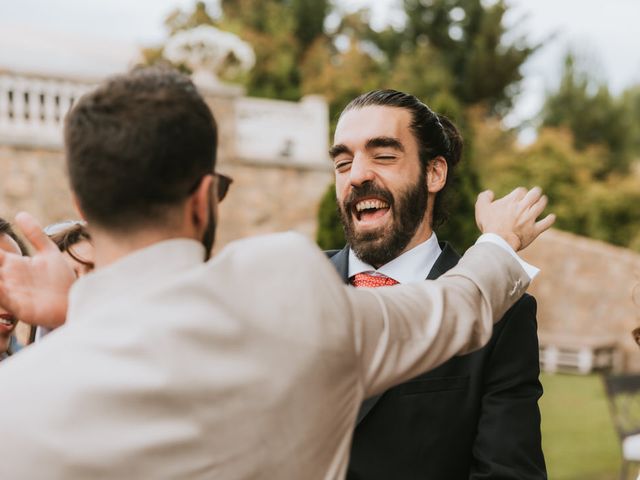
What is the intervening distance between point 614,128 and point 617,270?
1353 centimetres

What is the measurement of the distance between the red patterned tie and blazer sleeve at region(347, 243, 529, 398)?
77 cm

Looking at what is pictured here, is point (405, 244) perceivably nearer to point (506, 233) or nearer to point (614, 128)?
point (506, 233)

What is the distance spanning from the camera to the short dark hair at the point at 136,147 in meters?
1.31

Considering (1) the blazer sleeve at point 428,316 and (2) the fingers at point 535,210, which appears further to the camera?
(2) the fingers at point 535,210

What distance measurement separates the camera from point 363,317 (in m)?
1.37

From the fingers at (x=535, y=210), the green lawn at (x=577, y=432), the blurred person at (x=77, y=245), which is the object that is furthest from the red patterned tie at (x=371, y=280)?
the green lawn at (x=577, y=432)

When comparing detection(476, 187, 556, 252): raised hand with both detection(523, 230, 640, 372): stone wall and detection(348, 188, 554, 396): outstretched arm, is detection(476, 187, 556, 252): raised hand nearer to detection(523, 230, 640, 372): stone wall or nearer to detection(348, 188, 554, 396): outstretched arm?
detection(348, 188, 554, 396): outstretched arm

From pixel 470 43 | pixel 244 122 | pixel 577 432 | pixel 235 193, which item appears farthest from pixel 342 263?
pixel 470 43

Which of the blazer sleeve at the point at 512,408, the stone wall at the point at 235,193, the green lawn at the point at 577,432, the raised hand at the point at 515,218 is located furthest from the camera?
the stone wall at the point at 235,193

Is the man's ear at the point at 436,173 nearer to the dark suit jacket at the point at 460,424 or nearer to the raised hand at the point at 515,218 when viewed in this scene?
the dark suit jacket at the point at 460,424

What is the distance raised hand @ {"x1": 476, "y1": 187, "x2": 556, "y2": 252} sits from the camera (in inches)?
70.2

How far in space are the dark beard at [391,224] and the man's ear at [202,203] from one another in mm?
1041

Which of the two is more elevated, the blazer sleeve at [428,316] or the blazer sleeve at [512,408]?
the blazer sleeve at [428,316]

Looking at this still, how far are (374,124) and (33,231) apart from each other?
1.20 m
